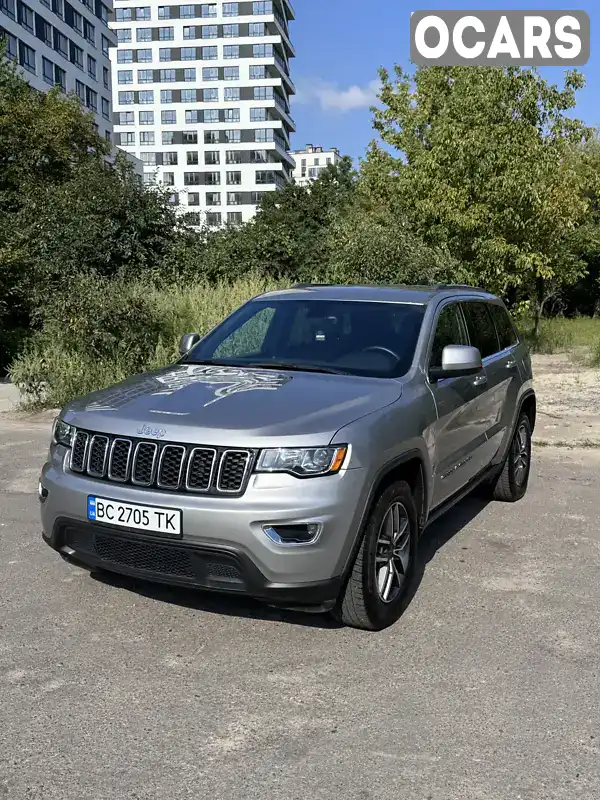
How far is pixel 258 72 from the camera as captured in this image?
9531 centimetres

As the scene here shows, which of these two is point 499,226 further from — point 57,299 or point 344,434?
point 344,434

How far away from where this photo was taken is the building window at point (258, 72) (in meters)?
95.3

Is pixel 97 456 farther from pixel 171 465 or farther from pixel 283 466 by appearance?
pixel 283 466

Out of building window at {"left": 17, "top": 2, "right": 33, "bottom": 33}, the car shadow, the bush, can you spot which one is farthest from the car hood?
building window at {"left": 17, "top": 2, "right": 33, "bottom": 33}

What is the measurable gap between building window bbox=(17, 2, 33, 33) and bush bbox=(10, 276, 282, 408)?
5550cm

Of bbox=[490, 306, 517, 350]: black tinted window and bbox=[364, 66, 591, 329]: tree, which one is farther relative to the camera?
bbox=[364, 66, 591, 329]: tree

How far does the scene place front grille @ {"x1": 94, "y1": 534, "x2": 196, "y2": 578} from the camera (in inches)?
135

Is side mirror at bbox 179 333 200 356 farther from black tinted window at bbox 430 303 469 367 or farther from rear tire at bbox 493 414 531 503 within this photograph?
rear tire at bbox 493 414 531 503

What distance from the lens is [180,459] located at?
345 cm

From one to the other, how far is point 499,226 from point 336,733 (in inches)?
580

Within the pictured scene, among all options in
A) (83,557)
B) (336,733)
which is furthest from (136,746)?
(83,557)

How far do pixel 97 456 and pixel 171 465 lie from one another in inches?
17.7

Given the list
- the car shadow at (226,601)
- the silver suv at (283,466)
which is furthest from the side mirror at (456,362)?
the car shadow at (226,601)

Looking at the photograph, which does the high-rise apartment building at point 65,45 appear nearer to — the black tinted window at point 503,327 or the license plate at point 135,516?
the black tinted window at point 503,327
